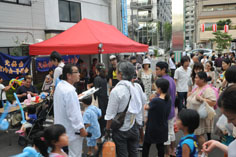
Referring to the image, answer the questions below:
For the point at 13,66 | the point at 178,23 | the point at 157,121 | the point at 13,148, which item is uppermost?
the point at 178,23

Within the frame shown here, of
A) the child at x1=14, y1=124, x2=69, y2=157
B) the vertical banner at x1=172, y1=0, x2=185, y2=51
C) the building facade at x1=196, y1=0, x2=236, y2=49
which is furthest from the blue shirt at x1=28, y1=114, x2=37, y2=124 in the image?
the building facade at x1=196, y1=0, x2=236, y2=49

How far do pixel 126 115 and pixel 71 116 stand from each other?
0.72 m

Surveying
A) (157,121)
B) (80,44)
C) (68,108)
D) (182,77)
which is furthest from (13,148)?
(182,77)

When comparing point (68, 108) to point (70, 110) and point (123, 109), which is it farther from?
point (123, 109)

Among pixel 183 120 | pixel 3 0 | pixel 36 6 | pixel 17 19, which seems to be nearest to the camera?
pixel 183 120

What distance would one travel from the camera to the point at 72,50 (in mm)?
7012

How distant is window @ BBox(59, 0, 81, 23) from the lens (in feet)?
36.7

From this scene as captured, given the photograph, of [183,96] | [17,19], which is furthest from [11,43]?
[183,96]

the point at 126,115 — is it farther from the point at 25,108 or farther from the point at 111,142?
the point at 25,108

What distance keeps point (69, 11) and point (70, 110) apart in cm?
1033

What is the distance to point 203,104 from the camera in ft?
10.9

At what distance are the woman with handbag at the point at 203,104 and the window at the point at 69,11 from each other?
9409 millimetres

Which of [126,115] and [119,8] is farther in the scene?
[119,8]

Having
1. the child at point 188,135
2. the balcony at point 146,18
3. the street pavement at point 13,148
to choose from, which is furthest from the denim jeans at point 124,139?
the balcony at point 146,18
